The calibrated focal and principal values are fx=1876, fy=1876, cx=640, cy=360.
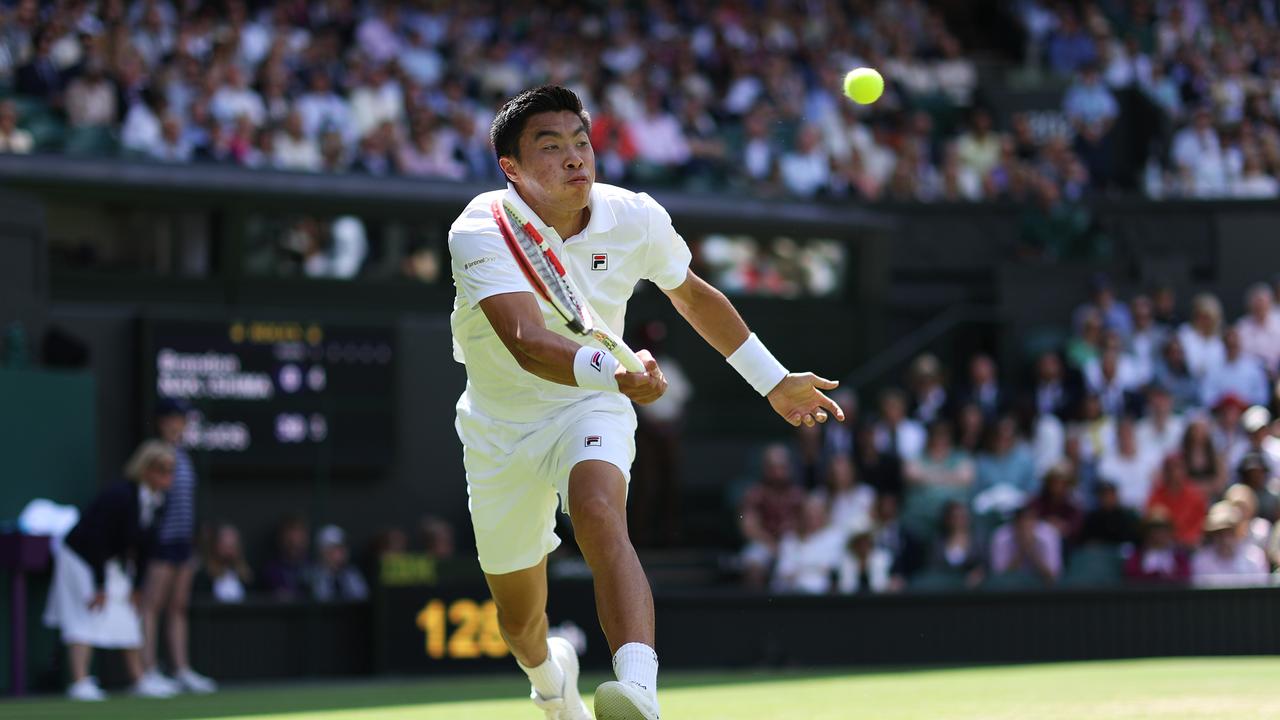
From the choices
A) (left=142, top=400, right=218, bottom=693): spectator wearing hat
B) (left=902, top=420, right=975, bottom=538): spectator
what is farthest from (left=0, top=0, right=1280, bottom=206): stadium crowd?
(left=902, top=420, right=975, bottom=538): spectator

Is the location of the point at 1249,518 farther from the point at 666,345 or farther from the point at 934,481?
the point at 666,345

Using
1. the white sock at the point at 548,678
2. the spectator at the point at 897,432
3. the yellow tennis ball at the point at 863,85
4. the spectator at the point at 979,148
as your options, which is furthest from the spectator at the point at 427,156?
the white sock at the point at 548,678

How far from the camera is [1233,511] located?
13.1 meters

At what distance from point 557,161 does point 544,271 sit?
37 centimetres

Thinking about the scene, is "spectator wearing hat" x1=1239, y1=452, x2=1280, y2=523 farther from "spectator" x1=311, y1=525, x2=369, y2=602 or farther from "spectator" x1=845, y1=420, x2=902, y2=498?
"spectator" x1=311, y1=525, x2=369, y2=602

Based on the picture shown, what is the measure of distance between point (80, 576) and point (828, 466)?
575 cm

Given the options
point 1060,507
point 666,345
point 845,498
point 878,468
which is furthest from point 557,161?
point 666,345

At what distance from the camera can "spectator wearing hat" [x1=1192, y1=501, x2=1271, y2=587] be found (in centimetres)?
1309

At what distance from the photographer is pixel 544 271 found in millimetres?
5539

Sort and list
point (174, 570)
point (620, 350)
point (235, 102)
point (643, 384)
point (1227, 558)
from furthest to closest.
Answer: point (235, 102) < point (1227, 558) < point (174, 570) < point (620, 350) < point (643, 384)

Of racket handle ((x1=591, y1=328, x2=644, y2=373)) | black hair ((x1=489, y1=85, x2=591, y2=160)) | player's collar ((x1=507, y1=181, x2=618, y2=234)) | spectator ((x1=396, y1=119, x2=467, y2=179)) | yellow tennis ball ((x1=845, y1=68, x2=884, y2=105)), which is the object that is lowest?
racket handle ((x1=591, y1=328, x2=644, y2=373))

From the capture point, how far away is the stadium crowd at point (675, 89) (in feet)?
48.7

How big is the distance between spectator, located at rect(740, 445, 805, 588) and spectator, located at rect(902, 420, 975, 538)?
0.81 meters

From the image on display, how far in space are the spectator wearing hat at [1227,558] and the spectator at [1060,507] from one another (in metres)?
0.87
